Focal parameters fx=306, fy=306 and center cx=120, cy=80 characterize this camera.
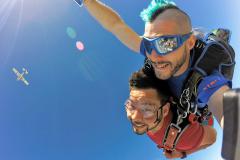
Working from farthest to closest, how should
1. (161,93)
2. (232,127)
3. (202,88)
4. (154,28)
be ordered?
(161,93) < (154,28) < (202,88) < (232,127)

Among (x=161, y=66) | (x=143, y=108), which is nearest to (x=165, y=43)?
(x=161, y=66)

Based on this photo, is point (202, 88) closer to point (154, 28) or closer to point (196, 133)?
point (154, 28)

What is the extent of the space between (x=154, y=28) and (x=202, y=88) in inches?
32.8

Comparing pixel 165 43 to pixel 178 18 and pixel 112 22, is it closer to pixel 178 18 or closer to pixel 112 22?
pixel 178 18

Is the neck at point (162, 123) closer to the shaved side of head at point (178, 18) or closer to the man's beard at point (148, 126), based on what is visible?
the man's beard at point (148, 126)

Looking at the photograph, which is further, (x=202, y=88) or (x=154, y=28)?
(x=154, y=28)

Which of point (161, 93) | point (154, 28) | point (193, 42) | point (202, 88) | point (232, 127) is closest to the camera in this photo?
point (232, 127)

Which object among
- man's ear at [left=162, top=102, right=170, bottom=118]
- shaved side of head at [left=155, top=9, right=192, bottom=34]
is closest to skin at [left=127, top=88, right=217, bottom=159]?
Answer: man's ear at [left=162, top=102, right=170, bottom=118]

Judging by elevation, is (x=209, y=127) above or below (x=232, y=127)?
above

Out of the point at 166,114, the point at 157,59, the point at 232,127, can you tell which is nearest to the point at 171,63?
the point at 157,59

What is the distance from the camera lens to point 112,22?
4.17 m

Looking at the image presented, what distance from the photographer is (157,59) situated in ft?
11.0

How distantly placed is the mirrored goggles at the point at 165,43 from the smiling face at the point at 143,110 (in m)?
0.57

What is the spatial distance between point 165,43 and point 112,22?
45.5 inches
